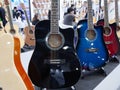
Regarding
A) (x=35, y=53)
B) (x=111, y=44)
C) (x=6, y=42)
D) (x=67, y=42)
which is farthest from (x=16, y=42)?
(x=111, y=44)

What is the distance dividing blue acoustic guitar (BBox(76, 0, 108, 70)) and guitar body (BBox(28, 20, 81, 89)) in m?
0.37

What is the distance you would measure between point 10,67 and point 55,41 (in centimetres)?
49

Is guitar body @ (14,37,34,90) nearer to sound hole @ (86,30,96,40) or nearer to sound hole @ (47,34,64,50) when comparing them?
sound hole @ (47,34,64,50)

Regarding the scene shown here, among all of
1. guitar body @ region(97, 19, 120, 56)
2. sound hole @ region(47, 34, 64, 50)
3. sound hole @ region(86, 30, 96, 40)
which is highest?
sound hole @ region(47, 34, 64, 50)

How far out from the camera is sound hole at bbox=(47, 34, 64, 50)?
186 centimetres

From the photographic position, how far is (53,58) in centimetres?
186

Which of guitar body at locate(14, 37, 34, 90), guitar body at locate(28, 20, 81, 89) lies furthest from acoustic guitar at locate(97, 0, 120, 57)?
guitar body at locate(14, 37, 34, 90)

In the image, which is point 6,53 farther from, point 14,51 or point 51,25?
point 51,25

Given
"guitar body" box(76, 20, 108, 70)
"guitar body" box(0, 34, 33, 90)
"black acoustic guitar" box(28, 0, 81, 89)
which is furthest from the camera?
"guitar body" box(76, 20, 108, 70)

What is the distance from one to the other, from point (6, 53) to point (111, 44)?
1393 millimetres

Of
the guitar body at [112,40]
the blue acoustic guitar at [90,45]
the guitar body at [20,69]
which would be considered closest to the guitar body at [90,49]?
the blue acoustic guitar at [90,45]

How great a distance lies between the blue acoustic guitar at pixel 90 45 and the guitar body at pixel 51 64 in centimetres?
37

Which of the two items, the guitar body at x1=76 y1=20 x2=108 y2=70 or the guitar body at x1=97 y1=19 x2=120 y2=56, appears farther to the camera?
the guitar body at x1=97 y1=19 x2=120 y2=56

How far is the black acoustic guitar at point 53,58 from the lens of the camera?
6.08 feet
